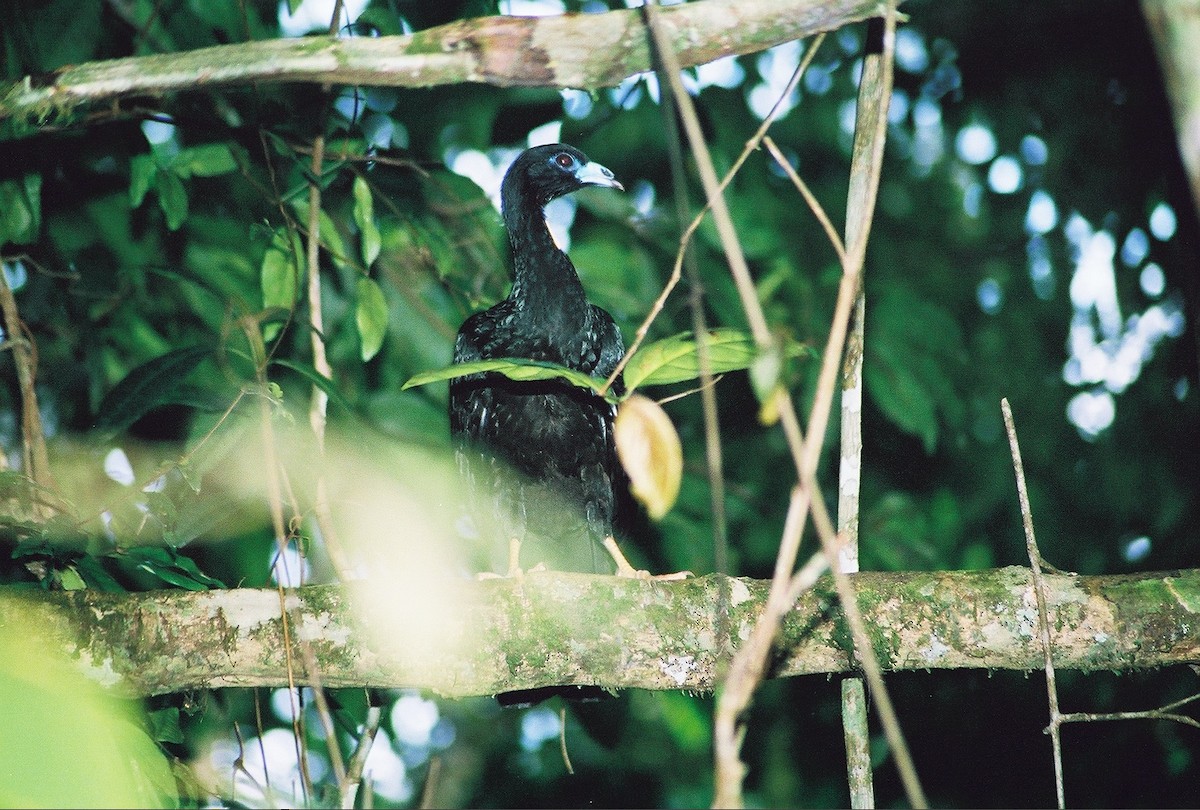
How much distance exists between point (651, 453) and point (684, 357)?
200mm

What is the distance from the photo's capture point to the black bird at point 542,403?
174 inches

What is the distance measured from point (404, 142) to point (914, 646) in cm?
350

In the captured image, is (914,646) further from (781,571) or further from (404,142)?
(404,142)

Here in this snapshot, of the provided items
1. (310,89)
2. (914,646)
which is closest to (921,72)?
(310,89)

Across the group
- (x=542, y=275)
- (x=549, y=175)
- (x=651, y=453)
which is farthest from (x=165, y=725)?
(x=549, y=175)

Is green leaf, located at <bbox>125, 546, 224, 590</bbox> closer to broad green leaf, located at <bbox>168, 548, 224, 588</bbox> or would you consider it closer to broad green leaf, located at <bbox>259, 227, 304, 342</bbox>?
broad green leaf, located at <bbox>168, 548, 224, 588</bbox>

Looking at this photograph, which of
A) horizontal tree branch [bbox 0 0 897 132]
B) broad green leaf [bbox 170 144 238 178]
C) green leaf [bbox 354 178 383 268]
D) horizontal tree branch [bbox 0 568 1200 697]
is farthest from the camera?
broad green leaf [bbox 170 144 238 178]

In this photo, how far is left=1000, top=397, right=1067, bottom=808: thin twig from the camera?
211 cm

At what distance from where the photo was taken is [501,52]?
2.09 m

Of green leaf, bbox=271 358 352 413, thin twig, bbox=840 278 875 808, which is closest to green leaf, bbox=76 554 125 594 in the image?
green leaf, bbox=271 358 352 413

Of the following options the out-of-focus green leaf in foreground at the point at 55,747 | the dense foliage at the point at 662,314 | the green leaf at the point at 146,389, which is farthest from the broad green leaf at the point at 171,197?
the out-of-focus green leaf in foreground at the point at 55,747

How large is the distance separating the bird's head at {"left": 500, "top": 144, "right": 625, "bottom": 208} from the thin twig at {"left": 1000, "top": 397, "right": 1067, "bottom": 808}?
9.30 feet

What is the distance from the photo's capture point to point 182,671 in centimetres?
269

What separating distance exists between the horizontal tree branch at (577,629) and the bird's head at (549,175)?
247cm
